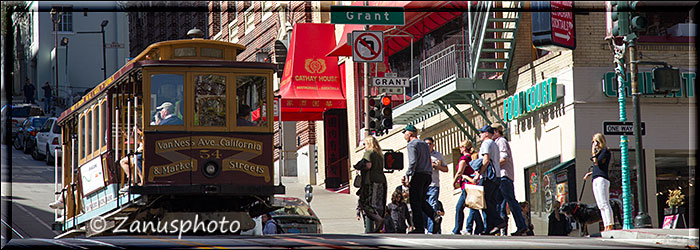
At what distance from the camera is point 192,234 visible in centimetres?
1744

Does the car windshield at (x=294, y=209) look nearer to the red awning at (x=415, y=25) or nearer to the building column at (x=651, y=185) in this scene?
the red awning at (x=415, y=25)

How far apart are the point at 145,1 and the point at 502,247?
64.2 ft

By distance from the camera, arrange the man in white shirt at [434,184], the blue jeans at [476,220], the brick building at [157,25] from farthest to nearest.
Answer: the brick building at [157,25] → the man in white shirt at [434,184] → the blue jeans at [476,220]

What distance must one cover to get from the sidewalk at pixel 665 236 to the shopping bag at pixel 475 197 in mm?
1808

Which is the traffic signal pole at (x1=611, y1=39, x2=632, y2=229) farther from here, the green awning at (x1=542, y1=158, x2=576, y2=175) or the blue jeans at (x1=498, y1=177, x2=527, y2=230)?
the green awning at (x1=542, y1=158, x2=576, y2=175)

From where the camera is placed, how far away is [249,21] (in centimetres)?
3434

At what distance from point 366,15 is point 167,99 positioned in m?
6.47

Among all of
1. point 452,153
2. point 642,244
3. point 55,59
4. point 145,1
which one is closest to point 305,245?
point 642,244

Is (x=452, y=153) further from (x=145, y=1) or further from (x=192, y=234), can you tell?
(x=192, y=234)

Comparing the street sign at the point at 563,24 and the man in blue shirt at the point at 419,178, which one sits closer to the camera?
the man in blue shirt at the point at 419,178

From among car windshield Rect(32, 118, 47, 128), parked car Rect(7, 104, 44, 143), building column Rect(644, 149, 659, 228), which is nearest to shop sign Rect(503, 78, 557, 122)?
building column Rect(644, 149, 659, 228)

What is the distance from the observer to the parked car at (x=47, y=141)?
33.6 m

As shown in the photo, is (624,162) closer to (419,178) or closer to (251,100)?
(419,178)

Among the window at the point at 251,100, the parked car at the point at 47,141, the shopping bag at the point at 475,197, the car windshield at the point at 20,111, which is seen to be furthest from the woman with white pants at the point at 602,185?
the car windshield at the point at 20,111
